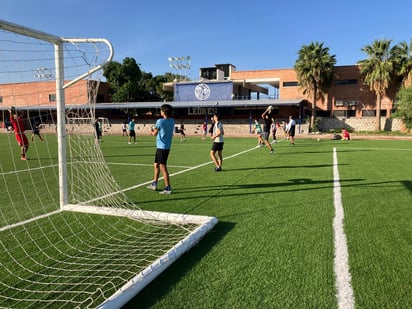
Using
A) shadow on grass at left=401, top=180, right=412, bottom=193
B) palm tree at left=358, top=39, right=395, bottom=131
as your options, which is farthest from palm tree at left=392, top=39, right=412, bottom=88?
shadow on grass at left=401, top=180, right=412, bottom=193

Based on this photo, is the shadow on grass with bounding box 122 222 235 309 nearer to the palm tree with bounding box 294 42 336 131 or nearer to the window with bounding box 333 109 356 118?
the palm tree with bounding box 294 42 336 131

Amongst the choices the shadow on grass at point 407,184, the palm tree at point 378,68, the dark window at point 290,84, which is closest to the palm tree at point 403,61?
the palm tree at point 378,68

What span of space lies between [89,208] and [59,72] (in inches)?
96.6

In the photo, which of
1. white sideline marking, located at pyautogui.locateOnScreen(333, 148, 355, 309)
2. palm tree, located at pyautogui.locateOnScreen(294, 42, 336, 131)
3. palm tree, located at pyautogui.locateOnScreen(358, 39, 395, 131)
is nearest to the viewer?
white sideline marking, located at pyautogui.locateOnScreen(333, 148, 355, 309)

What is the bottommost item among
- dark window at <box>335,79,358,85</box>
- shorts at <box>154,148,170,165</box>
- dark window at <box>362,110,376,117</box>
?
shorts at <box>154,148,170,165</box>

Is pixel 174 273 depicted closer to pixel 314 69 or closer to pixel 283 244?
pixel 283 244

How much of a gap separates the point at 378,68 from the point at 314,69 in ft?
23.8

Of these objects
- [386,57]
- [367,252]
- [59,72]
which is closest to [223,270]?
[367,252]

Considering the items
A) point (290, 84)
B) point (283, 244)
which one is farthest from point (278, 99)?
point (283, 244)

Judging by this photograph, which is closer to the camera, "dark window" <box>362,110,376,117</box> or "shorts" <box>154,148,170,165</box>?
"shorts" <box>154,148,170,165</box>

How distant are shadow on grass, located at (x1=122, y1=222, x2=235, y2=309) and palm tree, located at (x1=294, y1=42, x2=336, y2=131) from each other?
38.3 metres

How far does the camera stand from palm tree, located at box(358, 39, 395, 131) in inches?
1519

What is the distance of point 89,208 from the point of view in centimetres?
579

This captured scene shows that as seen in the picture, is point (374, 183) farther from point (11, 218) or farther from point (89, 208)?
point (11, 218)
